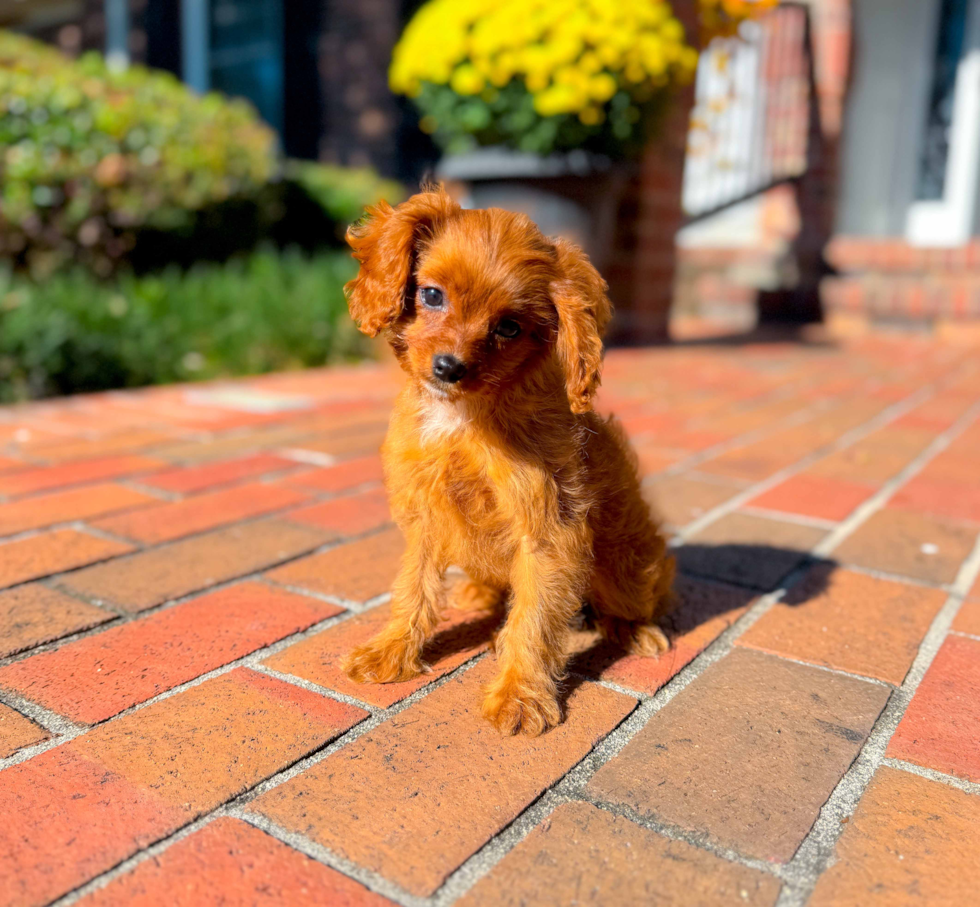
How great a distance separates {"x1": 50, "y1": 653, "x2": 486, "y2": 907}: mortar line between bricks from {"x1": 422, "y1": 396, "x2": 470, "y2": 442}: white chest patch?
24.2 inches

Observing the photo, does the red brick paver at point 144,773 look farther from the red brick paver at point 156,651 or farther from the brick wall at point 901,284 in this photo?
the brick wall at point 901,284

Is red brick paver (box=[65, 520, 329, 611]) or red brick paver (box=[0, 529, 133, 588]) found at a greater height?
red brick paver (box=[0, 529, 133, 588])

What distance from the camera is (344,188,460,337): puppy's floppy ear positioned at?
1899mm

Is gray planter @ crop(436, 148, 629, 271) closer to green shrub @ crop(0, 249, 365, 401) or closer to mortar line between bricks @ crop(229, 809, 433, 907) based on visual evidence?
green shrub @ crop(0, 249, 365, 401)

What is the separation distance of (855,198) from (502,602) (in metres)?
10.9

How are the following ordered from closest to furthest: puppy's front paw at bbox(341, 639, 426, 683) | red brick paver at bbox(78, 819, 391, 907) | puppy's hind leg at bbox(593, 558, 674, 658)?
red brick paver at bbox(78, 819, 391, 907) < puppy's front paw at bbox(341, 639, 426, 683) < puppy's hind leg at bbox(593, 558, 674, 658)

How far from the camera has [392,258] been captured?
190 cm

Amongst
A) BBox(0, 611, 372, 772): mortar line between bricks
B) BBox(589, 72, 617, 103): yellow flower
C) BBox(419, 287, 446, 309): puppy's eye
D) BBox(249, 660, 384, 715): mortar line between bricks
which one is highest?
BBox(589, 72, 617, 103): yellow flower

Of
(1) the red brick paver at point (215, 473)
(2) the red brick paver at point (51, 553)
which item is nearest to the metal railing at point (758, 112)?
(1) the red brick paver at point (215, 473)

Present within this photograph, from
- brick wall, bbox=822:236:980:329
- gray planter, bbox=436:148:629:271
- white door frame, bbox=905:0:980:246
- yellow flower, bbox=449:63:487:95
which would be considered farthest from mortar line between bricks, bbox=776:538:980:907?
white door frame, bbox=905:0:980:246

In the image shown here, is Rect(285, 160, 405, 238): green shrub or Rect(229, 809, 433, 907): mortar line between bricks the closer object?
Rect(229, 809, 433, 907): mortar line between bricks

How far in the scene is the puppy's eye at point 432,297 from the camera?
73.2 inches

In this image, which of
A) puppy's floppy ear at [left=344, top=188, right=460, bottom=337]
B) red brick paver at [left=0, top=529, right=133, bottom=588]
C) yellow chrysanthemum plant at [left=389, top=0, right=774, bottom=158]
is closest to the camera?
puppy's floppy ear at [left=344, top=188, right=460, bottom=337]

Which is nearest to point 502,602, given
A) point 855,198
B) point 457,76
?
point 457,76
